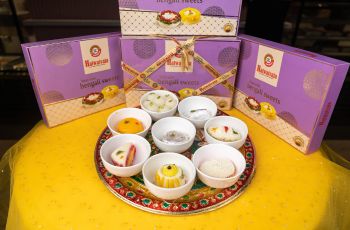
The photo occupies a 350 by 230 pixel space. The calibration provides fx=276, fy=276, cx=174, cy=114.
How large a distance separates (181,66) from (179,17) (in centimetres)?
20

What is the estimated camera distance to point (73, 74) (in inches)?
45.4

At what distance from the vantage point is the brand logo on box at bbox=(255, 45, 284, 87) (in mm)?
1062

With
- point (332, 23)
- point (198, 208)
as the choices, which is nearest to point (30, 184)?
point (198, 208)

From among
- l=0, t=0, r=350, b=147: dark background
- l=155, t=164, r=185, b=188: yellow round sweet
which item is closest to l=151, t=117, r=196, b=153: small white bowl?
l=155, t=164, r=185, b=188: yellow round sweet

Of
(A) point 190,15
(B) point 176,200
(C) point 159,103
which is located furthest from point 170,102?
(B) point 176,200

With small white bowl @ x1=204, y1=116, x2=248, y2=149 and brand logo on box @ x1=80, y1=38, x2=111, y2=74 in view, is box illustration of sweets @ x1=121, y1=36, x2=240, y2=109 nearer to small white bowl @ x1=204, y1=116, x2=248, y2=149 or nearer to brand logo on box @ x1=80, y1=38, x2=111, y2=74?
brand logo on box @ x1=80, y1=38, x2=111, y2=74

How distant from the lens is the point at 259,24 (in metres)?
2.31

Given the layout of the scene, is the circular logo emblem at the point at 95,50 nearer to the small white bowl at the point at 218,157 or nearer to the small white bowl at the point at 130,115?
the small white bowl at the point at 130,115

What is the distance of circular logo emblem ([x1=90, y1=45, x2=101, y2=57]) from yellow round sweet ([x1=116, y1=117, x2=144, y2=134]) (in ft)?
1.01

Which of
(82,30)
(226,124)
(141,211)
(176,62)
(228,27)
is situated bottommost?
(141,211)

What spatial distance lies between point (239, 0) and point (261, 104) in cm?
44

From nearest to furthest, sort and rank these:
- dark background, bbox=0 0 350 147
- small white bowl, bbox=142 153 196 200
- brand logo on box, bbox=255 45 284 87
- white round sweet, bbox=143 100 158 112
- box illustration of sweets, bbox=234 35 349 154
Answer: small white bowl, bbox=142 153 196 200 < box illustration of sweets, bbox=234 35 349 154 < brand logo on box, bbox=255 45 284 87 < white round sweet, bbox=143 100 158 112 < dark background, bbox=0 0 350 147

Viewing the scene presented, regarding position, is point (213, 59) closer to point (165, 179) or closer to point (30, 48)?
point (165, 179)

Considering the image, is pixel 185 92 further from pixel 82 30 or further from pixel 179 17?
pixel 82 30
